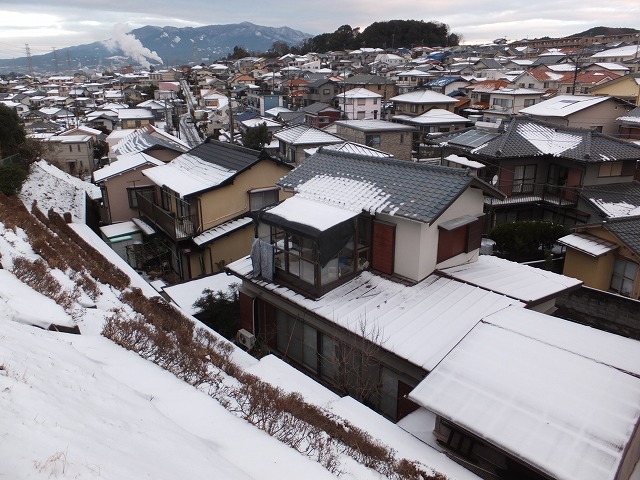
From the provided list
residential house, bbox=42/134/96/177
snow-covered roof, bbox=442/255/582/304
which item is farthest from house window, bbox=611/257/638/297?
residential house, bbox=42/134/96/177

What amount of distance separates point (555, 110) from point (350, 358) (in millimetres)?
31017

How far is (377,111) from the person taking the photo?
5575 cm

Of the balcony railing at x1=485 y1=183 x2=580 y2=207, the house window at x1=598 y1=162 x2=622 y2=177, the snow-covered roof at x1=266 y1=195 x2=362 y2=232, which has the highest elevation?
the snow-covered roof at x1=266 y1=195 x2=362 y2=232

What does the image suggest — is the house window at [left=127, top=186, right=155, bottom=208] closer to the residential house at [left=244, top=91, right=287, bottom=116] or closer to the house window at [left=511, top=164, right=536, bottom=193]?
the house window at [left=511, top=164, right=536, bottom=193]

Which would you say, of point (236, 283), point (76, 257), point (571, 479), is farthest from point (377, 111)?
point (571, 479)

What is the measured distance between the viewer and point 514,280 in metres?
11.6

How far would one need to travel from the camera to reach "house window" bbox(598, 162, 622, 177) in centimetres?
2277

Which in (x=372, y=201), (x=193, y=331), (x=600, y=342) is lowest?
(x=193, y=331)

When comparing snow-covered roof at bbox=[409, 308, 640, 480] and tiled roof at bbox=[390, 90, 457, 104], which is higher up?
tiled roof at bbox=[390, 90, 457, 104]

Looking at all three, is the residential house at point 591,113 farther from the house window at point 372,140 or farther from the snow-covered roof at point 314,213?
the snow-covered roof at point 314,213

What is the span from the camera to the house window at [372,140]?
35.4 meters

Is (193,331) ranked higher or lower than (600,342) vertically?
lower

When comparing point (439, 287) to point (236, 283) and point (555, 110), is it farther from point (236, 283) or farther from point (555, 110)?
point (555, 110)

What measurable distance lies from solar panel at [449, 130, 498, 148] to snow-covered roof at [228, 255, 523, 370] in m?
17.3
